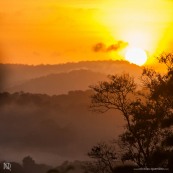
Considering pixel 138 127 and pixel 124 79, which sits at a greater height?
pixel 124 79

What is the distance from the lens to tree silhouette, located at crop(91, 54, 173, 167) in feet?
178

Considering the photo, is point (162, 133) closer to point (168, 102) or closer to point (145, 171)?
point (168, 102)

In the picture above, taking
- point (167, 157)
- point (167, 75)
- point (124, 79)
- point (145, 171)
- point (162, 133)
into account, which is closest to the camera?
point (145, 171)

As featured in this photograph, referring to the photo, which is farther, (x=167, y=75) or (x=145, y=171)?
(x=167, y=75)

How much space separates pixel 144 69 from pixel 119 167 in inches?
480

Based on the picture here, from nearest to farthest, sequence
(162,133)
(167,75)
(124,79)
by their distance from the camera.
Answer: (167,75) < (162,133) < (124,79)

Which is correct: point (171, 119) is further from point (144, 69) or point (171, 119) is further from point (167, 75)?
point (144, 69)

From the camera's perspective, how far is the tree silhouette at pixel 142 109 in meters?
54.3

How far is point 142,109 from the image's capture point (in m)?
57.7

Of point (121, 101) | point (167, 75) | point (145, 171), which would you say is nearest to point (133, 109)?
point (121, 101)

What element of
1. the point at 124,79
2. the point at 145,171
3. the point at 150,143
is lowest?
the point at 145,171

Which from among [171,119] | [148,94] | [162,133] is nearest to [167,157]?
[171,119]

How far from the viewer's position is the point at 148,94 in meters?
58.1

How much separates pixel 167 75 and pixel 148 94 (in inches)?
238
